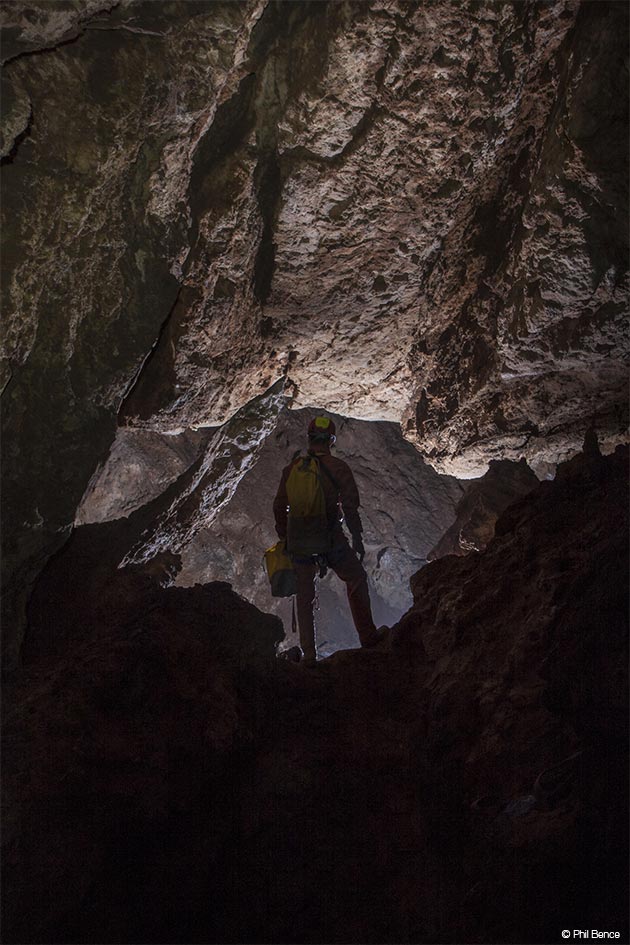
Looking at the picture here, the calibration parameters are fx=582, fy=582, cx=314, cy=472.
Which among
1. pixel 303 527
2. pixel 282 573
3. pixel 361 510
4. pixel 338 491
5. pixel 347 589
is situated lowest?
pixel 347 589

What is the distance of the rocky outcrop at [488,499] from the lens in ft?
16.0

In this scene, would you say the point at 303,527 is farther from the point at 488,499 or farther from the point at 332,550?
the point at 488,499

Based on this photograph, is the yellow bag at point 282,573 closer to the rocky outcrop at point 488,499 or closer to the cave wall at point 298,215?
the cave wall at point 298,215

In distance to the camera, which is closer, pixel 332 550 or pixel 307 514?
pixel 307 514

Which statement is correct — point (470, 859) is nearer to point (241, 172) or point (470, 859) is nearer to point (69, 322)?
point (69, 322)

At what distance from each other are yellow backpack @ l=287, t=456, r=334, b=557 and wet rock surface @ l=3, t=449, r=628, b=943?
144 centimetres

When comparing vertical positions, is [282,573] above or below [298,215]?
below

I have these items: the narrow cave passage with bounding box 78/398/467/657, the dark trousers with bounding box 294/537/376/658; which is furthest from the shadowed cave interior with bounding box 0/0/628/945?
the narrow cave passage with bounding box 78/398/467/657

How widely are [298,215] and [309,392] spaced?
1590mm

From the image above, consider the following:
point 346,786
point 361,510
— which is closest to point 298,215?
point 346,786

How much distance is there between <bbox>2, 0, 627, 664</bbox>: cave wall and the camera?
266 cm

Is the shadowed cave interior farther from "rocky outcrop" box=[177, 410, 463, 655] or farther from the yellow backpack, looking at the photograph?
"rocky outcrop" box=[177, 410, 463, 655]

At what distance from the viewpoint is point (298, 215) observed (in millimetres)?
3498

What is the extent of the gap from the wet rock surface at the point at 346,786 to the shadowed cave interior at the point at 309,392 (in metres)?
0.01
